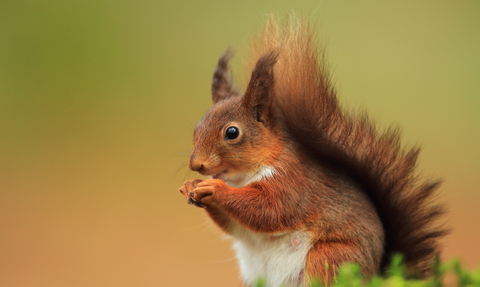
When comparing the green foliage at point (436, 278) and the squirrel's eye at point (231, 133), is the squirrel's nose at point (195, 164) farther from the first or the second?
the green foliage at point (436, 278)

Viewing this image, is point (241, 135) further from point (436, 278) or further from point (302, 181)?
point (436, 278)

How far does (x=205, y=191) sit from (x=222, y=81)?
46cm

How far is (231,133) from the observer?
1.28 metres

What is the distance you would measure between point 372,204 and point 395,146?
0.18 metres

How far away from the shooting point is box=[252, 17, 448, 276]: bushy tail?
53.0 inches

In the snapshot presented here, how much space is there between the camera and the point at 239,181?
133 centimetres

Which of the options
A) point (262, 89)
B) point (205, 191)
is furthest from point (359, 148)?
point (205, 191)

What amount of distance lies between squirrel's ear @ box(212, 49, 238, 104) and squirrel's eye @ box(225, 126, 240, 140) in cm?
25

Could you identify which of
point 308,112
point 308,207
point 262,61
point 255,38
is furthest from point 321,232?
point 255,38

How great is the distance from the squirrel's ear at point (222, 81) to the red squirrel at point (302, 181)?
9 centimetres

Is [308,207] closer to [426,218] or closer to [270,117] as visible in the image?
[270,117]

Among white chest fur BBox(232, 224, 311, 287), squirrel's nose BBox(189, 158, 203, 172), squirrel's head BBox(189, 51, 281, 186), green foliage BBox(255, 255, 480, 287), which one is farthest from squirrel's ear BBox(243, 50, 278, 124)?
green foliage BBox(255, 255, 480, 287)

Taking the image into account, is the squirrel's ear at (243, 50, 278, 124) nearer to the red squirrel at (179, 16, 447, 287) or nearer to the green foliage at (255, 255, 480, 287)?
the red squirrel at (179, 16, 447, 287)

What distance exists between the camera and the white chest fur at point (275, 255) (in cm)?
127
